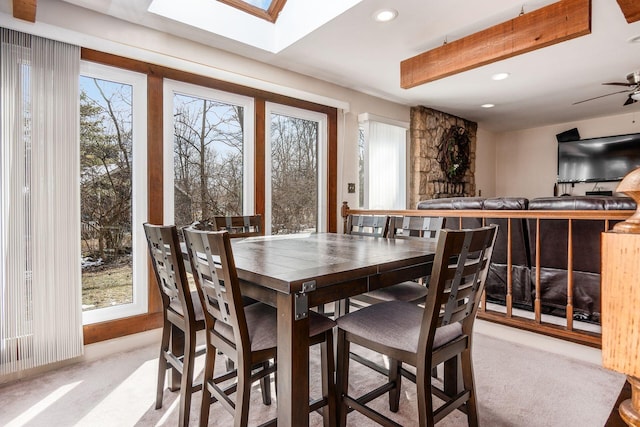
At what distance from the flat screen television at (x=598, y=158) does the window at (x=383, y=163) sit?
3.18m

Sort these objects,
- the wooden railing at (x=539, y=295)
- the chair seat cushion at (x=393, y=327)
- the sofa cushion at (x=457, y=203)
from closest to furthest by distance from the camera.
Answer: the chair seat cushion at (x=393, y=327) → the wooden railing at (x=539, y=295) → the sofa cushion at (x=457, y=203)

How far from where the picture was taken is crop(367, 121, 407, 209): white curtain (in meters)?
4.50

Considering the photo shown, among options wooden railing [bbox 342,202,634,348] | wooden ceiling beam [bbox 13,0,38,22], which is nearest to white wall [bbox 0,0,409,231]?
wooden ceiling beam [bbox 13,0,38,22]

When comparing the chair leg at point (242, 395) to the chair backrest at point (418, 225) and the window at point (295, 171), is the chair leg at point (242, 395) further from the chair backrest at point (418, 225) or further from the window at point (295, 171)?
the window at point (295, 171)

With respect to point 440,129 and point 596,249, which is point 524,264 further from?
point 440,129

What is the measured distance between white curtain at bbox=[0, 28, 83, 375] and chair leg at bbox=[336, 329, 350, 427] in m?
1.88

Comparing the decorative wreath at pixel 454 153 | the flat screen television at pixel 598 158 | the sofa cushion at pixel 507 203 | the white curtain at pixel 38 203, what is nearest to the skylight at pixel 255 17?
the white curtain at pixel 38 203

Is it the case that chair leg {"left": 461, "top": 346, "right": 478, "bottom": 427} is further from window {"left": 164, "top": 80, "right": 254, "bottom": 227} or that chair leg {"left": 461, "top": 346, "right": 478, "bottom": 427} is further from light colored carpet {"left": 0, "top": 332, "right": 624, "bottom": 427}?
window {"left": 164, "top": 80, "right": 254, "bottom": 227}

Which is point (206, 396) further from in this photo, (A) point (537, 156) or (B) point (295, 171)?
(A) point (537, 156)

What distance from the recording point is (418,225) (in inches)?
97.3

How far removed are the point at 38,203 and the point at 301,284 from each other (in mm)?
2023

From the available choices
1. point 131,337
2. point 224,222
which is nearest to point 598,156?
point 224,222

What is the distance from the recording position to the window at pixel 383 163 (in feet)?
14.6

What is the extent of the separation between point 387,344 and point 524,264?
85.7 inches
